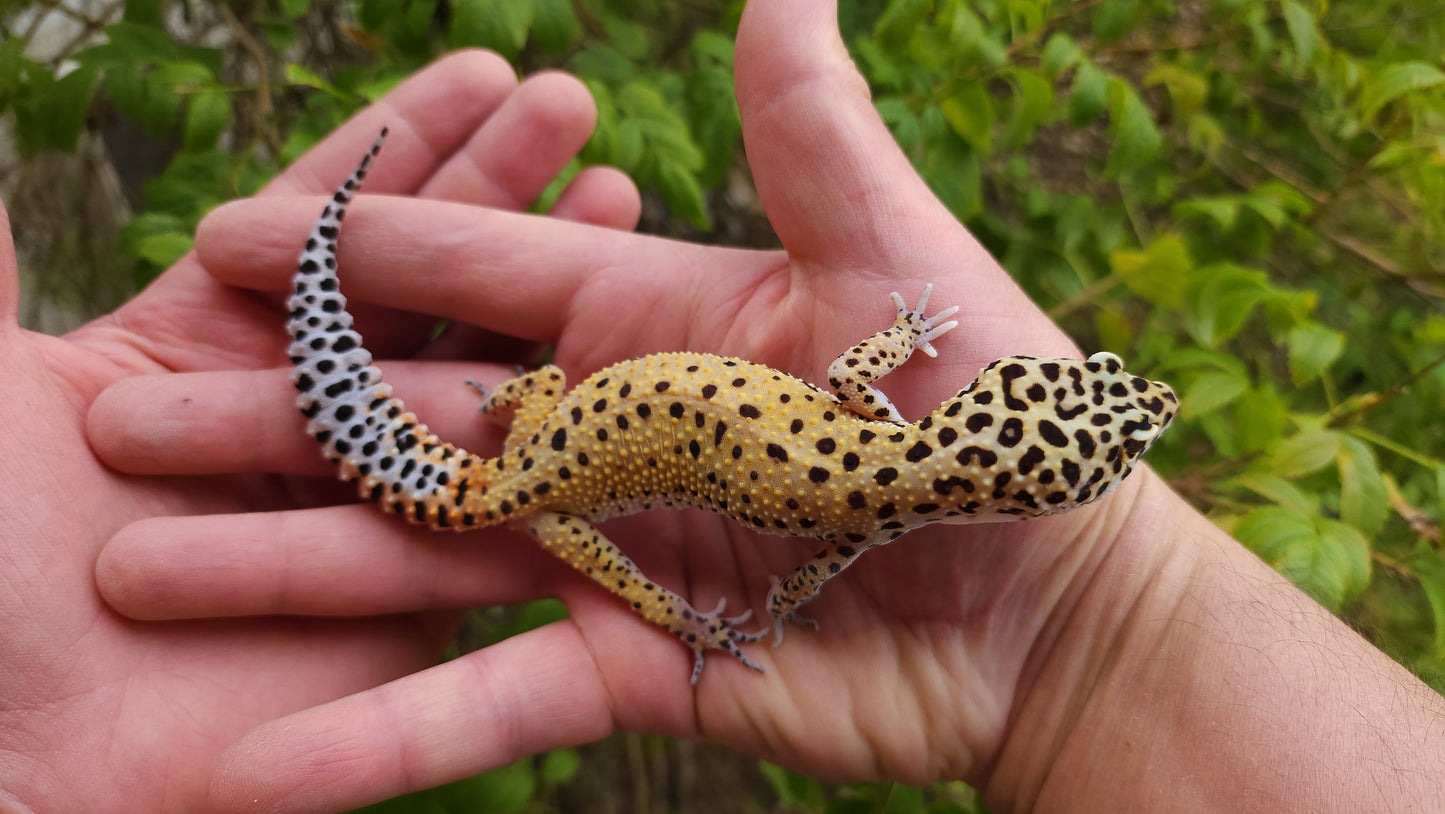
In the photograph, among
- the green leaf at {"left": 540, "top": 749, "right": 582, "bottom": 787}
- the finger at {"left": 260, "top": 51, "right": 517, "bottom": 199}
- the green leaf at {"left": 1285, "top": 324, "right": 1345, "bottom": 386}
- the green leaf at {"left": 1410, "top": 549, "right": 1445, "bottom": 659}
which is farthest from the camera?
the green leaf at {"left": 540, "top": 749, "right": 582, "bottom": 787}

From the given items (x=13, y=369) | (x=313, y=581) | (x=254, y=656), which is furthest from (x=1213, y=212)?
(x=13, y=369)

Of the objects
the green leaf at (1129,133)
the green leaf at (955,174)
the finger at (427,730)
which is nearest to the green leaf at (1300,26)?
the green leaf at (1129,133)

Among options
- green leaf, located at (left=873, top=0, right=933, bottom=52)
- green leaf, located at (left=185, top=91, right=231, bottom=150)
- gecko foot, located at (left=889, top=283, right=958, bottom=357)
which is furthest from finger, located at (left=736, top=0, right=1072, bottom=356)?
green leaf, located at (left=185, top=91, right=231, bottom=150)

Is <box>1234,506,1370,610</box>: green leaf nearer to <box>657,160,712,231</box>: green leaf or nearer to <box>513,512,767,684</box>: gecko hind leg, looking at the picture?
<box>513,512,767,684</box>: gecko hind leg

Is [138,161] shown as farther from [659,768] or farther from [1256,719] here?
[1256,719]

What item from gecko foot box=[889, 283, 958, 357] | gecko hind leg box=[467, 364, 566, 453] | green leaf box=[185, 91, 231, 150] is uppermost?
green leaf box=[185, 91, 231, 150]

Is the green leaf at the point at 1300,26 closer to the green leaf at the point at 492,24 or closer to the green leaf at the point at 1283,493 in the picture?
the green leaf at the point at 1283,493

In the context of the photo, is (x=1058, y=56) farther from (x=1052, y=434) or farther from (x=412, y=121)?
(x=412, y=121)
